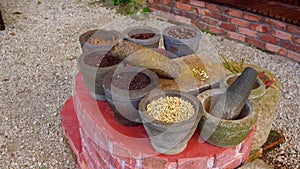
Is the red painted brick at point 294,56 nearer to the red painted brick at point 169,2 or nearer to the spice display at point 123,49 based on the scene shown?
the red painted brick at point 169,2

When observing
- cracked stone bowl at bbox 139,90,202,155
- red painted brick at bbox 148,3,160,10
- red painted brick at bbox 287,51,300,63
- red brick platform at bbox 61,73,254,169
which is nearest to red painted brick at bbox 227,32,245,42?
red painted brick at bbox 287,51,300,63

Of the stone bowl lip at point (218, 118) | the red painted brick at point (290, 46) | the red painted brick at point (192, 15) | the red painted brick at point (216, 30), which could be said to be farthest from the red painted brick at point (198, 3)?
the stone bowl lip at point (218, 118)

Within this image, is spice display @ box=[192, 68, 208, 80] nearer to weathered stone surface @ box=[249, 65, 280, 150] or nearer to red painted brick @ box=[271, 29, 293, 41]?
weathered stone surface @ box=[249, 65, 280, 150]

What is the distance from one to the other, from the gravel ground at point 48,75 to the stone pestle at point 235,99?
3.25 ft

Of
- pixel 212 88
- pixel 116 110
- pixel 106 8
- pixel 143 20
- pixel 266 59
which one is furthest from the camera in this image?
pixel 106 8

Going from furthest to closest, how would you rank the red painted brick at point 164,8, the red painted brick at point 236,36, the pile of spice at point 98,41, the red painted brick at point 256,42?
the red painted brick at point 164,8 → the red painted brick at point 236,36 → the red painted brick at point 256,42 → the pile of spice at point 98,41

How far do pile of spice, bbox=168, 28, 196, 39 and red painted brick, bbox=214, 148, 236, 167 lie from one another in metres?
0.94

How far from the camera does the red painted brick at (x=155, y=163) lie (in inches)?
70.4

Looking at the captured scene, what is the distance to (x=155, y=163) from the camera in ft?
5.93

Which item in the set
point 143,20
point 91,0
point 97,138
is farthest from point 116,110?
point 91,0

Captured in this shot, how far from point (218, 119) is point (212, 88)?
46cm

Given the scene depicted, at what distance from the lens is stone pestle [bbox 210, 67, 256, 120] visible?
1827 millimetres

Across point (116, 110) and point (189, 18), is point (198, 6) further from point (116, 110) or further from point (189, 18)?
point (116, 110)

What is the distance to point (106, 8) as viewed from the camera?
18.7 ft
